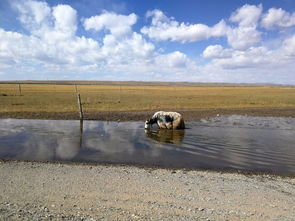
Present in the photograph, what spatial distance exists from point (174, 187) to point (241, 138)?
32.2 feet

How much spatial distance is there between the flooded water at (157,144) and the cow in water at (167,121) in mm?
561

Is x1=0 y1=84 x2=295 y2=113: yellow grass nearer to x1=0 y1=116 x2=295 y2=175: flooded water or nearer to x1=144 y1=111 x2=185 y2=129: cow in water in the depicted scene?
x1=0 y1=116 x2=295 y2=175: flooded water

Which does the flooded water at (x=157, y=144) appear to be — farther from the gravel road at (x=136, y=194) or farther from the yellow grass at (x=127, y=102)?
the yellow grass at (x=127, y=102)

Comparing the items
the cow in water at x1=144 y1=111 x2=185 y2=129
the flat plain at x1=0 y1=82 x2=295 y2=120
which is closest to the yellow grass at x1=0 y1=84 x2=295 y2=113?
the flat plain at x1=0 y1=82 x2=295 y2=120

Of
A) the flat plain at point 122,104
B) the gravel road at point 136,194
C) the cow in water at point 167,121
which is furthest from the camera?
the flat plain at point 122,104

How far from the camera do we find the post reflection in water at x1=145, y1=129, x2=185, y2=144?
16219 mm

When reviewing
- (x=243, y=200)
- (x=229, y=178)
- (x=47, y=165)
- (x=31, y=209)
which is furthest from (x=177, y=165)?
(x=31, y=209)

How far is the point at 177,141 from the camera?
1598 cm

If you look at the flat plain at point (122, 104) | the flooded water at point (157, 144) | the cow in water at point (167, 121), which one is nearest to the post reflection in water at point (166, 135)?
the flooded water at point (157, 144)

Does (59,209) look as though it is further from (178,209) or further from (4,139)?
(4,139)

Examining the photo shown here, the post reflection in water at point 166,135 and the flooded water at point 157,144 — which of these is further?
the post reflection in water at point 166,135

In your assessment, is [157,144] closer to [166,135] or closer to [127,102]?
[166,135]

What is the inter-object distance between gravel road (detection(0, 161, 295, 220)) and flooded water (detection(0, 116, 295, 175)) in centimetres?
151

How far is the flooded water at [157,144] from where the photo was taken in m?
12.1
